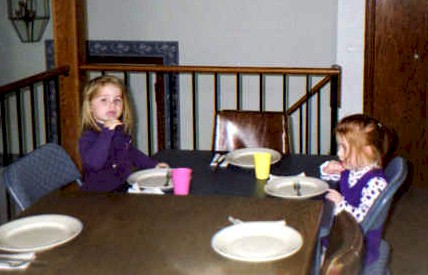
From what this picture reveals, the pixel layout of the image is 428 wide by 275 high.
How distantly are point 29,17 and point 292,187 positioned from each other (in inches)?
172

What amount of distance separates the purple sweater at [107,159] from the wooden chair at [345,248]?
1.22m

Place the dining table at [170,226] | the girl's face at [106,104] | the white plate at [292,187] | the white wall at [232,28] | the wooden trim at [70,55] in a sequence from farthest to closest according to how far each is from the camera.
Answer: the white wall at [232,28] → the wooden trim at [70,55] → the girl's face at [106,104] → the white plate at [292,187] → the dining table at [170,226]

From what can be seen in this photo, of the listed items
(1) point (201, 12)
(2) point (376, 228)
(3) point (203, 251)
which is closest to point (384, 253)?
(2) point (376, 228)

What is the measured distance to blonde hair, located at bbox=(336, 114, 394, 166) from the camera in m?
2.63

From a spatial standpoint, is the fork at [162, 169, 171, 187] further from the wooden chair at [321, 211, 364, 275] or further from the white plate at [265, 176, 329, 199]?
the wooden chair at [321, 211, 364, 275]

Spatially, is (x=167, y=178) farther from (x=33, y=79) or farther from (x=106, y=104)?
(x=33, y=79)

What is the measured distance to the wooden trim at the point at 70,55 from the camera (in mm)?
4371

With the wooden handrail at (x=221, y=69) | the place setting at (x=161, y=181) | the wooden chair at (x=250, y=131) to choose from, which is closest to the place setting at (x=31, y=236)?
the place setting at (x=161, y=181)

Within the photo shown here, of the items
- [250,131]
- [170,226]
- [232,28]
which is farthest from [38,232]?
[232,28]

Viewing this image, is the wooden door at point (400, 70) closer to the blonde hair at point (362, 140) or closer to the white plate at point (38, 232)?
the blonde hair at point (362, 140)

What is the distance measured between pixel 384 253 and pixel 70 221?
113 centimetres

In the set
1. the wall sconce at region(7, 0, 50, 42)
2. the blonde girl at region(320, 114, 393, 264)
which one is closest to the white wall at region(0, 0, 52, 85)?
the wall sconce at region(7, 0, 50, 42)

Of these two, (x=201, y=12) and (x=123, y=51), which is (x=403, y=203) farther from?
(x=123, y=51)

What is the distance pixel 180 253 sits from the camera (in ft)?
6.05
